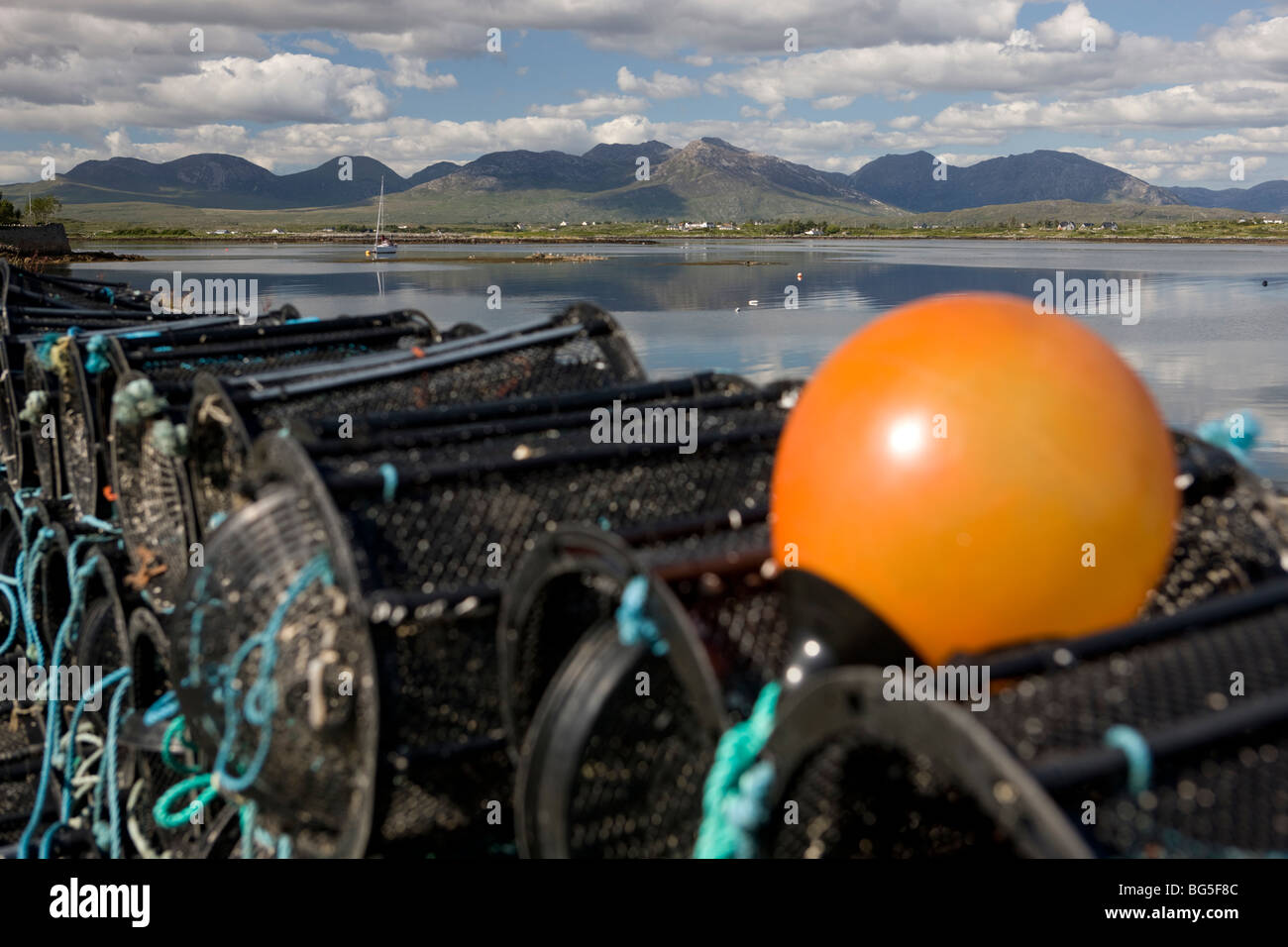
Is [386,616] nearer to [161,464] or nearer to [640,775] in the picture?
[640,775]

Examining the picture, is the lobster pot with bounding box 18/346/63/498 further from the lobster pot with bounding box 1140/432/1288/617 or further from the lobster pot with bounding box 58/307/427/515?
the lobster pot with bounding box 1140/432/1288/617

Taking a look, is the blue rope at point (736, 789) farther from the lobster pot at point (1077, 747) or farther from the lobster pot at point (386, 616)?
the lobster pot at point (386, 616)

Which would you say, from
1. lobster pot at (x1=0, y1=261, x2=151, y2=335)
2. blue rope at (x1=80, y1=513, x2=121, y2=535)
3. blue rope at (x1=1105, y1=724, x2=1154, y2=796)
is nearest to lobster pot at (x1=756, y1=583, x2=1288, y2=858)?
blue rope at (x1=1105, y1=724, x2=1154, y2=796)

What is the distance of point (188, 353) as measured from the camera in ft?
19.3

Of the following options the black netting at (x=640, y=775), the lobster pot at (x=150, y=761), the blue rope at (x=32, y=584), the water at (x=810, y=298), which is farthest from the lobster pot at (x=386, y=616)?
the water at (x=810, y=298)

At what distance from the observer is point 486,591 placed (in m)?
3.22

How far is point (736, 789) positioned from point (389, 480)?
5.31ft

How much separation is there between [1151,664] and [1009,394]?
59cm

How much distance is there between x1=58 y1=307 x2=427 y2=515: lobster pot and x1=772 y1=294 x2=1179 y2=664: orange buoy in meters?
3.91

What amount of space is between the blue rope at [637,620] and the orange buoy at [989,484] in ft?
1.29

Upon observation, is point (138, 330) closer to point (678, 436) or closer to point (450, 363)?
point (450, 363)

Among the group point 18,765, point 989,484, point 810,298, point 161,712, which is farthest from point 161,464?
point 810,298

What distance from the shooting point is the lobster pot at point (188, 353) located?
5715 millimetres
